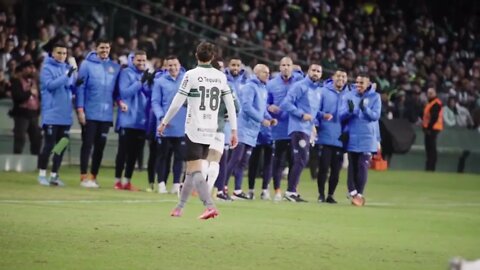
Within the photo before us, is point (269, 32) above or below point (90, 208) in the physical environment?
above

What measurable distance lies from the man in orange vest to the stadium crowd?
3.10 ft

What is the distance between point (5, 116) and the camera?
27.5 metres

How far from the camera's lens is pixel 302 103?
A: 68.5 feet

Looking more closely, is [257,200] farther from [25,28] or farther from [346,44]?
[346,44]

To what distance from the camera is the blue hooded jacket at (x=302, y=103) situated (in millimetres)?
20703

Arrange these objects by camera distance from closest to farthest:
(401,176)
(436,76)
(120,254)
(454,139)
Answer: (120,254) → (401,176) → (454,139) → (436,76)

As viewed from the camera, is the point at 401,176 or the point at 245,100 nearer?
the point at 245,100

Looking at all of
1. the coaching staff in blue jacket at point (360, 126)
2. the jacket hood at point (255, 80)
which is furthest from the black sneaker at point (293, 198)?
the jacket hood at point (255, 80)

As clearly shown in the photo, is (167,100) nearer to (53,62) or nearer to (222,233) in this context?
(53,62)

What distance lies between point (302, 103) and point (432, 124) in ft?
47.0

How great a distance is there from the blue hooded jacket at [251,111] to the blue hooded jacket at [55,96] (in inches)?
120

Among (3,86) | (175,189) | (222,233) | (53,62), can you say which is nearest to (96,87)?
(53,62)

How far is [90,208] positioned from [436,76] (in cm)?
2427

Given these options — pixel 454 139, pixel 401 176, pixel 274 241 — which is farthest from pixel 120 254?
pixel 454 139
